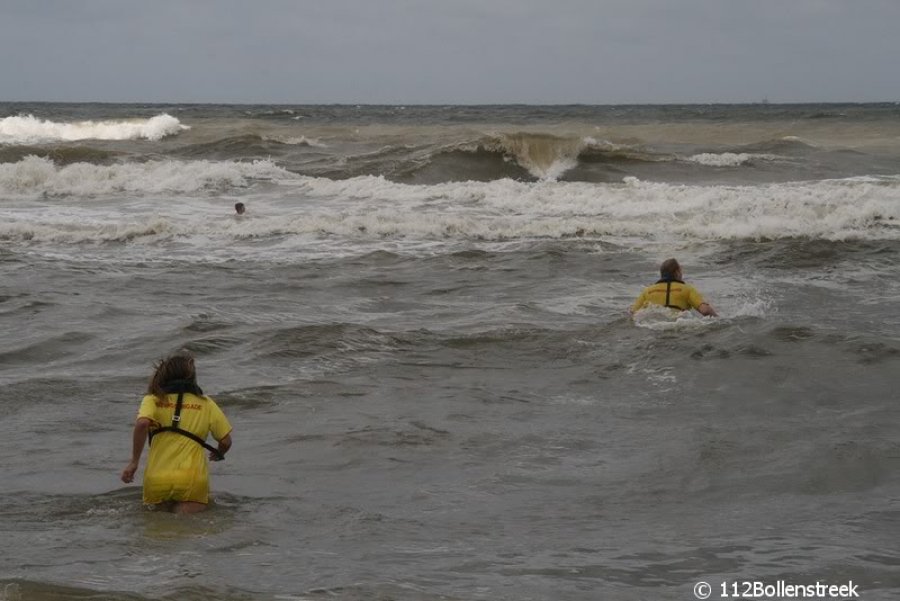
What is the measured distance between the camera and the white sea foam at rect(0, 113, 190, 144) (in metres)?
47.4

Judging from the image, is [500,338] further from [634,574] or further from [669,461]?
[634,574]

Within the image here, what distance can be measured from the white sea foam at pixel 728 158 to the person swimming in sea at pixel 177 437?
87.1 feet

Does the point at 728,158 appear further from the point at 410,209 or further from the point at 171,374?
the point at 171,374

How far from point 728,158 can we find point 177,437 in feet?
90.8

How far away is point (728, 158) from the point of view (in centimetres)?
3266

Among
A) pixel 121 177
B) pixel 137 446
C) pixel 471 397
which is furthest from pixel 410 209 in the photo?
pixel 137 446

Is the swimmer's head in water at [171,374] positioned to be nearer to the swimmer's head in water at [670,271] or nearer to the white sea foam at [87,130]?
the swimmer's head in water at [670,271]


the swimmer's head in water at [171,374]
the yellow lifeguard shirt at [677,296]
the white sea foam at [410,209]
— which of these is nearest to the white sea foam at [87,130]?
the white sea foam at [410,209]

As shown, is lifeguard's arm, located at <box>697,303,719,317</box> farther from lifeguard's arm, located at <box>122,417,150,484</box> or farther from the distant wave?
the distant wave

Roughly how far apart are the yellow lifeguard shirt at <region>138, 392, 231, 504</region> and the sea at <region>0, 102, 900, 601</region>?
0.58 ft

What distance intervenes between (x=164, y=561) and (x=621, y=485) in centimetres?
303

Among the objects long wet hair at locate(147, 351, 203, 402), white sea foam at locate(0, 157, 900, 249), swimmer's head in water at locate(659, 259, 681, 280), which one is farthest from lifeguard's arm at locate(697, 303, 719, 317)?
white sea foam at locate(0, 157, 900, 249)

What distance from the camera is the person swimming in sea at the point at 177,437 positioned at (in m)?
7.00

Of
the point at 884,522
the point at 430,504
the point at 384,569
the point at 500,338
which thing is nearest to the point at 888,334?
the point at 500,338
